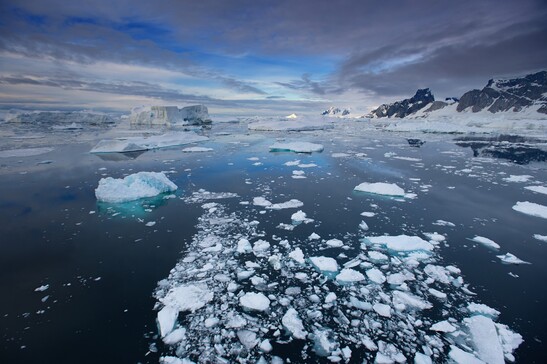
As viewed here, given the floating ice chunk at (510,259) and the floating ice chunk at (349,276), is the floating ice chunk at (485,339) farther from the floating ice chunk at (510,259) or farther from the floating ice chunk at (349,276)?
the floating ice chunk at (510,259)

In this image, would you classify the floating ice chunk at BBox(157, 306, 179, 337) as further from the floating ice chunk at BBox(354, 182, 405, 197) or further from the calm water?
the floating ice chunk at BBox(354, 182, 405, 197)

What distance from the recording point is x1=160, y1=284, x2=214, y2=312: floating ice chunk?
2.74m

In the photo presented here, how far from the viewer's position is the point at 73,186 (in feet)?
23.0

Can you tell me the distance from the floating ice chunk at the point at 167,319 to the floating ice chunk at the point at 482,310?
2.88 meters

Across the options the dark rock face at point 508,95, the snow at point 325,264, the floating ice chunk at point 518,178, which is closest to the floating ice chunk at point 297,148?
the floating ice chunk at point 518,178

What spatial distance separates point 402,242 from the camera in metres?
4.02

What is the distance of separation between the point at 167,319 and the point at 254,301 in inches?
32.8

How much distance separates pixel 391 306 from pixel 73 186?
7.68 metres

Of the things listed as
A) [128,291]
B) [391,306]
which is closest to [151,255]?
[128,291]

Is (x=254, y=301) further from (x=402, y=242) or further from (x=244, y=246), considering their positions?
(x=402, y=242)

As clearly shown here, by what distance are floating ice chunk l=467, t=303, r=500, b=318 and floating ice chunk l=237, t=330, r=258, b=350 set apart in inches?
85.0

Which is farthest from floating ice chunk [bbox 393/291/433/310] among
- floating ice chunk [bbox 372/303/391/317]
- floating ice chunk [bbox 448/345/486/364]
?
floating ice chunk [bbox 448/345/486/364]

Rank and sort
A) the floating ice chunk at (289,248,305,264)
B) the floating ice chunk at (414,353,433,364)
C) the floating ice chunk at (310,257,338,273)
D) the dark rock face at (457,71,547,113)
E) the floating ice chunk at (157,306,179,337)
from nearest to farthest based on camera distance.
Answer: the floating ice chunk at (414,353,433,364) < the floating ice chunk at (157,306,179,337) < the floating ice chunk at (310,257,338,273) < the floating ice chunk at (289,248,305,264) < the dark rock face at (457,71,547,113)

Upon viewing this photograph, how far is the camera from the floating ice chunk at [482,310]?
2.68 m
